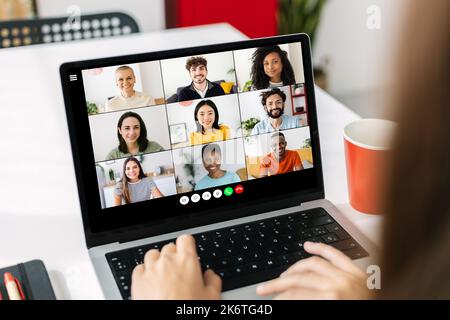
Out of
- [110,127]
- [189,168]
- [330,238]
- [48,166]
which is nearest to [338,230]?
[330,238]

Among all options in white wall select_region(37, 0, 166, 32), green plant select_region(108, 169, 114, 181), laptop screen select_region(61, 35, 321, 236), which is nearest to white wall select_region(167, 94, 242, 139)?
laptop screen select_region(61, 35, 321, 236)

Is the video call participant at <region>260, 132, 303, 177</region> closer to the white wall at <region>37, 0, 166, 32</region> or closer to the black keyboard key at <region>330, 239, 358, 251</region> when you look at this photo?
the black keyboard key at <region>330, 239, 358, 251</region>

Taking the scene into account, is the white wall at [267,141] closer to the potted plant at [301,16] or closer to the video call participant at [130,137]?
the video call participant at [130,137]

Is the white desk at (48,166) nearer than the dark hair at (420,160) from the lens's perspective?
No

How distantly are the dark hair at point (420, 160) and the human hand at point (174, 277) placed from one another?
402 millimetres

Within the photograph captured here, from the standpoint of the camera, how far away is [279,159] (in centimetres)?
86

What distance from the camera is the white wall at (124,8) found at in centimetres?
269

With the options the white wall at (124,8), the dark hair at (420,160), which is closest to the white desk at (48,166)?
the dark hair at (420,160)

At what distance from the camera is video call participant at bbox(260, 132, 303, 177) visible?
33.8 inches

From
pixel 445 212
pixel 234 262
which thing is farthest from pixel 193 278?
pixel 445 212

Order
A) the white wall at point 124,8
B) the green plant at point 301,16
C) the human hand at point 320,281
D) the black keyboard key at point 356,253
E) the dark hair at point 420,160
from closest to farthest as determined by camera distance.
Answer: the dark hair at point 420,160 → the human hand at point 320,281 → the black keyboard key at point 356,253 → the green plant at point 301,16 → the white wall at point 124,8
